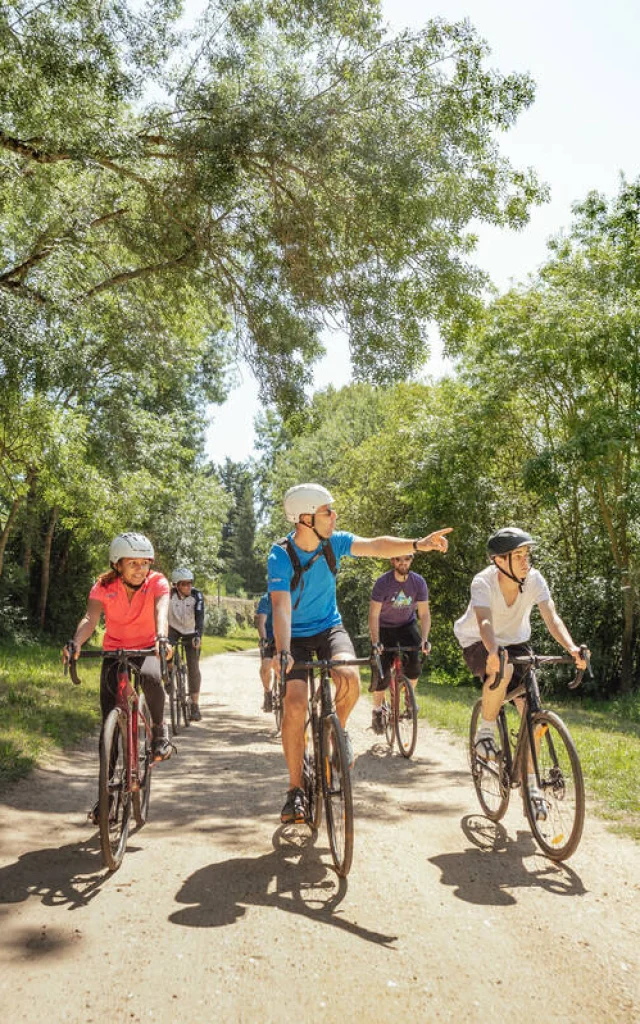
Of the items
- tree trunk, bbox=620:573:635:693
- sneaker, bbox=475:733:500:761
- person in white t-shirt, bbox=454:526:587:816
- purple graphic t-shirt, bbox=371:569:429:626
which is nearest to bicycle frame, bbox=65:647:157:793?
person in white t-shirt, bbox=454:526:587:816

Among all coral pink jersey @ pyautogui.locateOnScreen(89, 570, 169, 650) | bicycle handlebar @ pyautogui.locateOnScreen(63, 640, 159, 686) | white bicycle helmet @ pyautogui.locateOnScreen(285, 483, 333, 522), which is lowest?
bicycle handlebar @ pyautogui.locateOnScreen(63, 640, 159, 686)

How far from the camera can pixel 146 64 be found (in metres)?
9.95

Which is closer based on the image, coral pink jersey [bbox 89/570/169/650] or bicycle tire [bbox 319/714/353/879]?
bicycle tire [bbox 319/714/353/879]

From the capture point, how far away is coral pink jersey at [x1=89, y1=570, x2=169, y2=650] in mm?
5852

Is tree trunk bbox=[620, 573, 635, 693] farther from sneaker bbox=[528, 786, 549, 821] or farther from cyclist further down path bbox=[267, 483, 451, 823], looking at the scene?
cyclist further down path bbox=[267, 483, 451, 823]

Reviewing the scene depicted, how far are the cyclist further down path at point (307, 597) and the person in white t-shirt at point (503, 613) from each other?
22.1 inches

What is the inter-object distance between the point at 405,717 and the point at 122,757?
4287 mm

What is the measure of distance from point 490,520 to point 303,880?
822 inches

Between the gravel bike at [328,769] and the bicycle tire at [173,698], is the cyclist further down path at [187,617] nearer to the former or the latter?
the bicycle tire at [173,698]

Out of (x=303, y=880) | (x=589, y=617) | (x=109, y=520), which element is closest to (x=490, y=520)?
(x=589, y=617)

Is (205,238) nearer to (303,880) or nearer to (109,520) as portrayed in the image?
(109,520)

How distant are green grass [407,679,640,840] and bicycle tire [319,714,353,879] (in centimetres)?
221

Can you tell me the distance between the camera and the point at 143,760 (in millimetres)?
5695

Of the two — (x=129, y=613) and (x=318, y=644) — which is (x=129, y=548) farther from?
(x=318, y=644)
